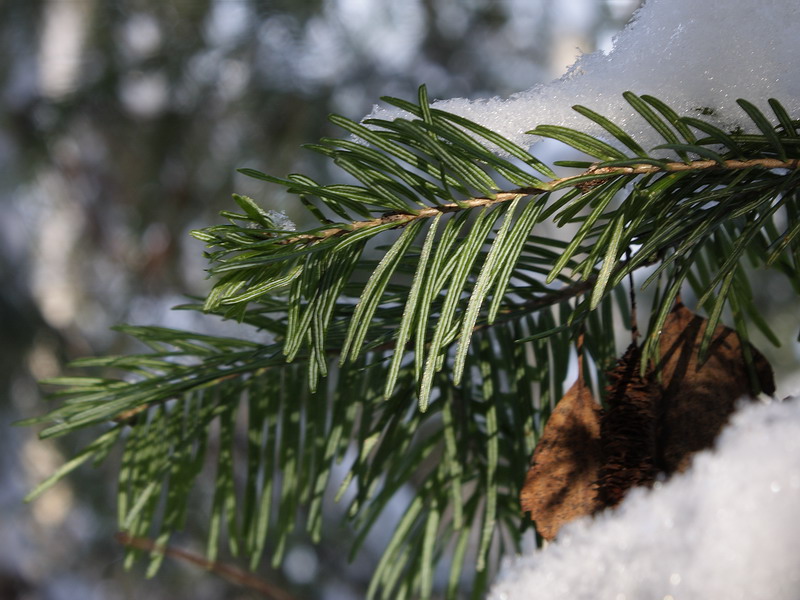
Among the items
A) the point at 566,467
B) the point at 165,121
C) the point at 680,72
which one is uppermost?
the point at 165,121

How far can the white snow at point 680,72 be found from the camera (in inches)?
9.1

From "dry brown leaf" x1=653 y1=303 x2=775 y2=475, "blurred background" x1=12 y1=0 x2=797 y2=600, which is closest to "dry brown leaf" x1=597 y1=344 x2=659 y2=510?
"dry brown leaf" x1=653 y1=303 x2=775 y2=475

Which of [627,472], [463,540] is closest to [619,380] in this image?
[627,472]

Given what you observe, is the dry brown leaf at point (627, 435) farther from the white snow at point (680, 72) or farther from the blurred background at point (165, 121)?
the blurred background at point (165, 121)

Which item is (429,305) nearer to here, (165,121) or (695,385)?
(695,385)

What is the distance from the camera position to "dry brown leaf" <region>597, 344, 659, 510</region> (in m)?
0.21

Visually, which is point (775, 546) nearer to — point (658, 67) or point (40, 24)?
point (658, 67)

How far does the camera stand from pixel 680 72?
24 centimetres

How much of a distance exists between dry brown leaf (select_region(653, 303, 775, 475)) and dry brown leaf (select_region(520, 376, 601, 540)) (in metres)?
0.02

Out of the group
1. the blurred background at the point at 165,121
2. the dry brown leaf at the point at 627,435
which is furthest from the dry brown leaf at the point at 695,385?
the blurred background at the point at 165,121

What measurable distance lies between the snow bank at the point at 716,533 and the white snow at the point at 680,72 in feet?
0.37

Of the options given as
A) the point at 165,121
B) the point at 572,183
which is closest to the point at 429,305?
the point at 572,183

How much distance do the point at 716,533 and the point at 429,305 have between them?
0.32ft

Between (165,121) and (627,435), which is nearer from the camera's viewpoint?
(627,435)
